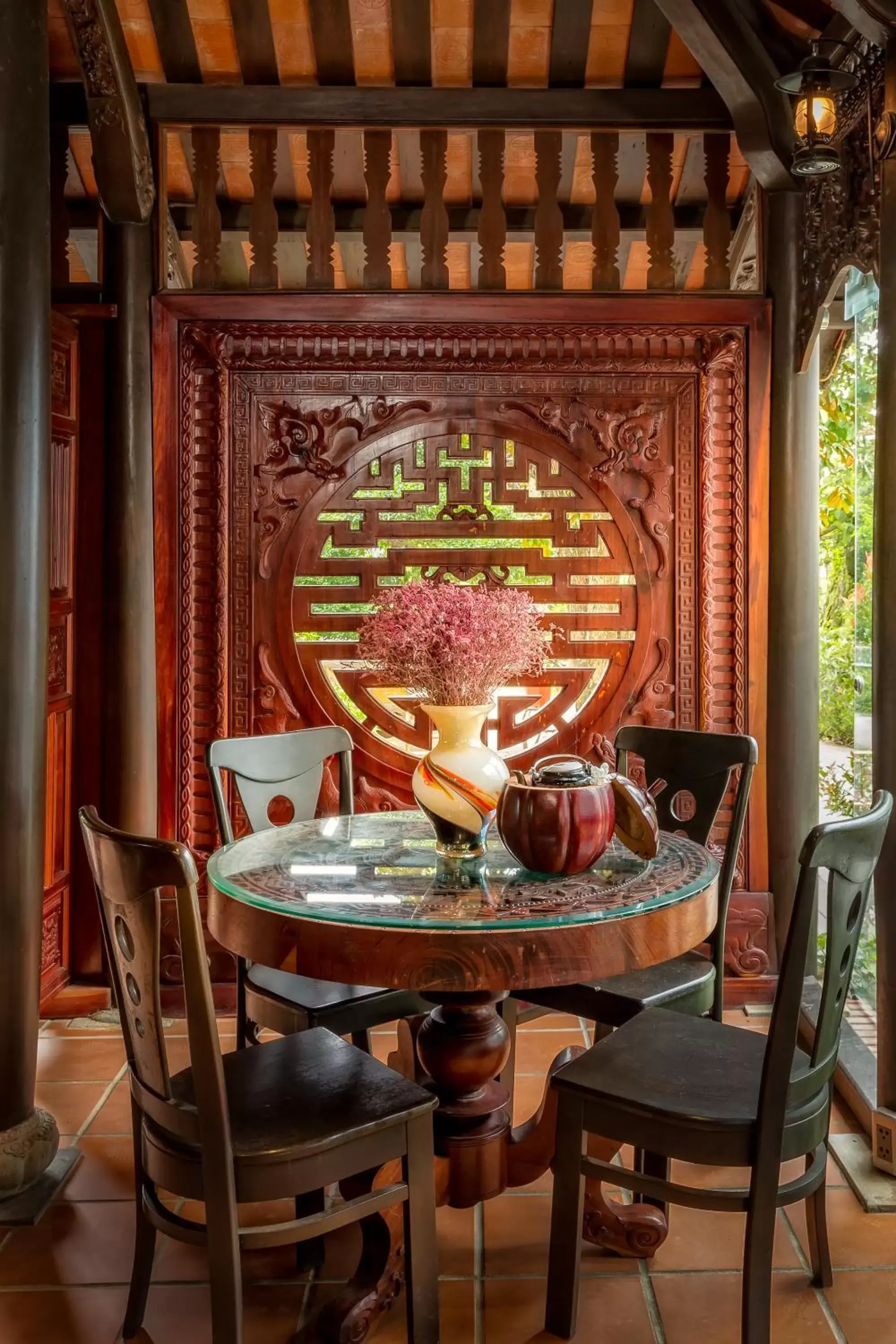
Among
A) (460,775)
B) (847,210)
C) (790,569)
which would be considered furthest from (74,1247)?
(847,210)

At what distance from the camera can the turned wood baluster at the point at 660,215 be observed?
12.0 feet

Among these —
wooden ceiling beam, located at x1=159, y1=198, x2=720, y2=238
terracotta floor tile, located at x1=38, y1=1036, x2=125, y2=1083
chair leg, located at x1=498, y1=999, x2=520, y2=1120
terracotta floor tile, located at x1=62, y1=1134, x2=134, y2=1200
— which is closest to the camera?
terracotta floor tile, located at x1=62, y1=1134, x2=134, y2=1200

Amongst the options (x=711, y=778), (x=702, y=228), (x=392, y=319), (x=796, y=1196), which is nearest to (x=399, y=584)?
(x=392, y=319)

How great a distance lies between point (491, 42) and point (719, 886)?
2.82 meters

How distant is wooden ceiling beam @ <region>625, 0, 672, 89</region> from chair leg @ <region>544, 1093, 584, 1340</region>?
3.27 meters

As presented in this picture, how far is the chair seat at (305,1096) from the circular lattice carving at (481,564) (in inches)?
67.6

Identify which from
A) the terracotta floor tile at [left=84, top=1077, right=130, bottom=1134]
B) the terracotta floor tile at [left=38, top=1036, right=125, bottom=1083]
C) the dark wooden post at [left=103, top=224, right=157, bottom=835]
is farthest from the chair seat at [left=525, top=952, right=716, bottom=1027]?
the dark wooden post at [left=103, top=224, right=157, bottom=835]

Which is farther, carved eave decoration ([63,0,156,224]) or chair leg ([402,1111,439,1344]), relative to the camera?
carved eave decoration ([63,0,156,224])

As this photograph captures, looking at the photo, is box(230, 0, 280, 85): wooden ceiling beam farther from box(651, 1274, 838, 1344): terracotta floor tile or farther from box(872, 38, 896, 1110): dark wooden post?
box(651, 1274, 838, 1344): terracotta floor tile

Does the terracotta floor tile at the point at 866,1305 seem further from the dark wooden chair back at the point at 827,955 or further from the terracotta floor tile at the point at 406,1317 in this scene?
the terracotta floor tile at the point at 406,1317

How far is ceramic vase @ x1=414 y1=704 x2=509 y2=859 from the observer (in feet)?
7.01

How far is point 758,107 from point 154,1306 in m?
3.58

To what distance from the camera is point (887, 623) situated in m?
2.55

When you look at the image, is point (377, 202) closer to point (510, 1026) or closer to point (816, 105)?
point (816, 105)
